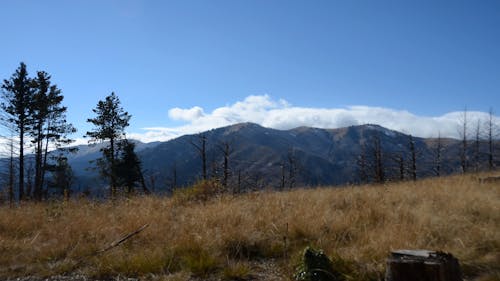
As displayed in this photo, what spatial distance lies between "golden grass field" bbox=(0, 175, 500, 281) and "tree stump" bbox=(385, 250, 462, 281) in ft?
2.75

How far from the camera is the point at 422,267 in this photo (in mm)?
2670

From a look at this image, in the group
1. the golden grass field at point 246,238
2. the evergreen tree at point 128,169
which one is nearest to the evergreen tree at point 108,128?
the evergreen tree at point 128,169

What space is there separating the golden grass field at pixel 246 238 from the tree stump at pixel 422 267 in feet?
2.75

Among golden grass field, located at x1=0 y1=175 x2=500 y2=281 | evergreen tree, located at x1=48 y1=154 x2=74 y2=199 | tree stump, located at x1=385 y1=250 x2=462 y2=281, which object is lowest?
evergreen tree, located at x1=48 y1=154 x2=74 y2=199

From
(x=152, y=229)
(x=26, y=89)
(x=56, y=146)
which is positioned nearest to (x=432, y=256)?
(x=152, y=229)

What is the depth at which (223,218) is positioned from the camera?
19.2ft

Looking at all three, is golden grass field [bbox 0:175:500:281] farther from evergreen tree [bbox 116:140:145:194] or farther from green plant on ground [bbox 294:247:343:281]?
evergreen tree [bbox 116:140:145:194]

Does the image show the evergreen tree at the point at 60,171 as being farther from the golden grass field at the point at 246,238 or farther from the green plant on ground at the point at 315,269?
the green plant on ground at the point at 315,269

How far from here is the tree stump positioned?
8.66ft

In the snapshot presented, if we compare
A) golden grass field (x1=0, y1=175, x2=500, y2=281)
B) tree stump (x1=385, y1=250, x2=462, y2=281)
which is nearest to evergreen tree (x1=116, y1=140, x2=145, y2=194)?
golden grass field (x1=0, y1=175, x2=500, y2=281)

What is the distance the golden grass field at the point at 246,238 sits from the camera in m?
4.05

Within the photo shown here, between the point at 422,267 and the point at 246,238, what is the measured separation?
2707mm

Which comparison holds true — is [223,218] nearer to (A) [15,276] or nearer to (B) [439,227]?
(A) [15,276]

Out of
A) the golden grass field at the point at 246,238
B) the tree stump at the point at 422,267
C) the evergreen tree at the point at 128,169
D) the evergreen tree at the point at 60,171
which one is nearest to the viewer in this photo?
the tree stump at the point at 422,267
